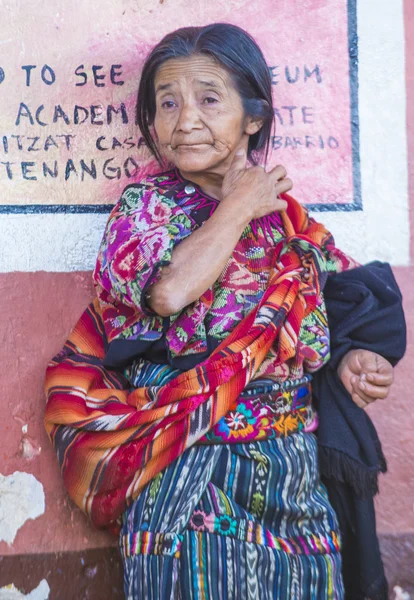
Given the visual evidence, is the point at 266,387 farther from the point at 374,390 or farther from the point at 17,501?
the point at 17,501

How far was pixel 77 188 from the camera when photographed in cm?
257

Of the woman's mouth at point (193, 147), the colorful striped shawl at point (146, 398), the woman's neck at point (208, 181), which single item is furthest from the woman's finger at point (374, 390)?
the woman's mouth at point (193, 147)

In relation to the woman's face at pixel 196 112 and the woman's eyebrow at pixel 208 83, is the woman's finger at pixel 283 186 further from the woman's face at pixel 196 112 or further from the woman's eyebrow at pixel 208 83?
the woman's eyebrow at pixel 208 83

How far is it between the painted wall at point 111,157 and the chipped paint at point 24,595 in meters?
0.04

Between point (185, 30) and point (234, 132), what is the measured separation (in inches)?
13.6

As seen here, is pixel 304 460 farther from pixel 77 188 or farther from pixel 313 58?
pixel 313 58

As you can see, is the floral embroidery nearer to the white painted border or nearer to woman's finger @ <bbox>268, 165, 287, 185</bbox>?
woman's finger @ <bbox>268, 165, 287, 185</bbox>

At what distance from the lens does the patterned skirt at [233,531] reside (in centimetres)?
193

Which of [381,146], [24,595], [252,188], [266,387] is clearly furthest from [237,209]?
[24,595]

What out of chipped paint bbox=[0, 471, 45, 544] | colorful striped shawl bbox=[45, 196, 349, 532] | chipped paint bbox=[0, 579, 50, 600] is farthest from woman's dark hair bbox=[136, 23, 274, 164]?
chipped paint bbox=[0, 579, 50, 600]

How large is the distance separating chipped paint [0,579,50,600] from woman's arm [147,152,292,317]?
0.99 metres

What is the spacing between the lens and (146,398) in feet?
6.85

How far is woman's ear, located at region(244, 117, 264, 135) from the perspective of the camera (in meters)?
2.35

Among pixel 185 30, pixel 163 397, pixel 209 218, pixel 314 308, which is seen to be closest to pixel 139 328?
pixel 163 397
